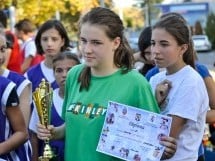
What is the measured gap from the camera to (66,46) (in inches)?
212

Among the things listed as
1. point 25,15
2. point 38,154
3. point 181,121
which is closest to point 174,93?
point 181,121

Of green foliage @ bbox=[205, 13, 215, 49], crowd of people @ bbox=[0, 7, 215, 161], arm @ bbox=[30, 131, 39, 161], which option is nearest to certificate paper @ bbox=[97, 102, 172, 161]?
crowd of people @ bbox=[0, 7, 215, 161]

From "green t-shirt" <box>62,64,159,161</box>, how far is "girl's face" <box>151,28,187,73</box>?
336mm

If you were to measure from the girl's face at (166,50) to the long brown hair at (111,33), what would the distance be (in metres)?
0.24

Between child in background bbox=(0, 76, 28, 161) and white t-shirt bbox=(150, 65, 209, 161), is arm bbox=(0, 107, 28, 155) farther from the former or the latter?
white t-shirt bbox=(150, 65, 209, 161)

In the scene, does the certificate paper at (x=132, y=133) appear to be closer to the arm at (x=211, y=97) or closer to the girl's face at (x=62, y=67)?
the arm at (x=211, y=97)

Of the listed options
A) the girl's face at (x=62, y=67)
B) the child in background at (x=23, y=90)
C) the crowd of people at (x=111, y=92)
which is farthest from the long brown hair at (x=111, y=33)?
the girl's face at (x=62, y=67)

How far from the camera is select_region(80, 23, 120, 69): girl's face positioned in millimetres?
2908

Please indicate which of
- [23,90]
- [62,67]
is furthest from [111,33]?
[62,67]

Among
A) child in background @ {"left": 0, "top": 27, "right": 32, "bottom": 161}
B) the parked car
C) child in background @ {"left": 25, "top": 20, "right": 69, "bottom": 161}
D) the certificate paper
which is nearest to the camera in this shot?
the certificate paper

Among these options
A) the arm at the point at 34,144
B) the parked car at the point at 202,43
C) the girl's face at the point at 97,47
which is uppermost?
the girl's face at the point at 97,47

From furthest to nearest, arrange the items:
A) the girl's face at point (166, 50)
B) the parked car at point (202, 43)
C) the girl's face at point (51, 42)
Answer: the parked car at point (202, 43), the girl's face at point (51, 42), the girl's face at point (166, 50)

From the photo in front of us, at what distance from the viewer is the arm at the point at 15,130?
322 centimetres

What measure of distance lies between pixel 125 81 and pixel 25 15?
16.6 m
